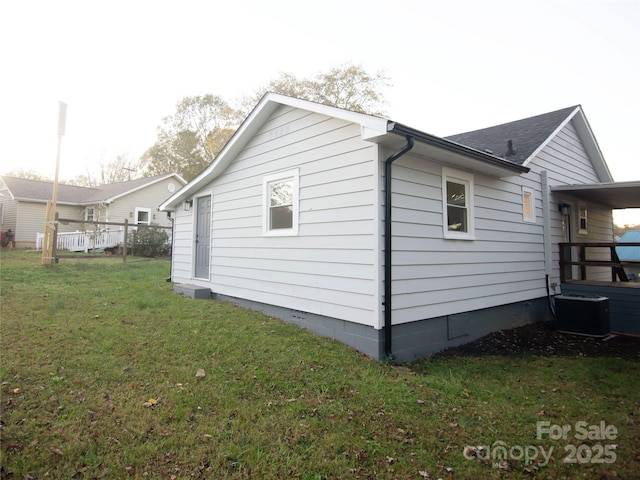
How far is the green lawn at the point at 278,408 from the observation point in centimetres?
246

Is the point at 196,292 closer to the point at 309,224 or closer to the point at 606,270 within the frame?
the point at 309,224

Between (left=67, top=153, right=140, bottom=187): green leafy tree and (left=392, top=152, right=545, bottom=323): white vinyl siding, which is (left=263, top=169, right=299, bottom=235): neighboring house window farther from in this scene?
(left=67, top=153, right=140, bottom=187): green leafy tree

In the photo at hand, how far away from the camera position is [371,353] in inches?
178

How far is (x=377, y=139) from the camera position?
14.7ft

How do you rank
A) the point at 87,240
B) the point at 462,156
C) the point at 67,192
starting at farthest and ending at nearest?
the point at 67,192 < the point at 87,240 < the point at 462,156

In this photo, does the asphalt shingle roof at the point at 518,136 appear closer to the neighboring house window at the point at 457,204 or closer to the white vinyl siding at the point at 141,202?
the neighboring house window at the point at 457,204

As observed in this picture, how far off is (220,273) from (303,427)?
550 centimetres

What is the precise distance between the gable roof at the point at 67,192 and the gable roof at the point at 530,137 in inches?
749

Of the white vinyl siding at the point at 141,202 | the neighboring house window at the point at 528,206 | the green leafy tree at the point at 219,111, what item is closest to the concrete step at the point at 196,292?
the neighboring house window at the point at 528,206

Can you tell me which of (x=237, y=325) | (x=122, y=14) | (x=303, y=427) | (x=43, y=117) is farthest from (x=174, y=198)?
(x=43, y=117)

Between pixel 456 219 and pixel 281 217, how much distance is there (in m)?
3.13

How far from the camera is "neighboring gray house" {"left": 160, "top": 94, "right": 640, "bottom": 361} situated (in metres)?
4.66

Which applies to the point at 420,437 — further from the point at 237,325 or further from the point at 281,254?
the point at 281,254

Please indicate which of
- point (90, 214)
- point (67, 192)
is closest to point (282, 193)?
point (90, 214)
